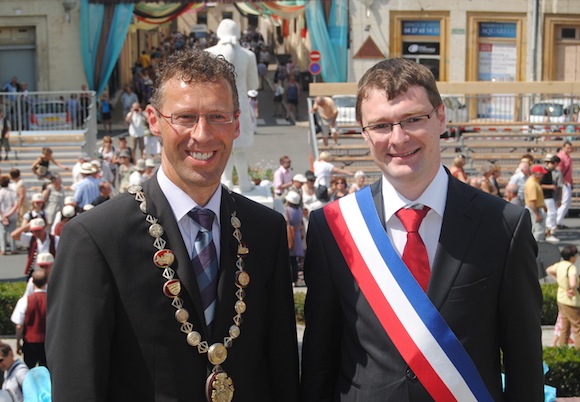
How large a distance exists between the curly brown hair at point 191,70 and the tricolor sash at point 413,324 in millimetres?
790

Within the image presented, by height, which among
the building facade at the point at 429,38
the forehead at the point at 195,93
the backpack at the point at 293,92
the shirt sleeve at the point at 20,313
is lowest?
the shirt sleeve at the point at 20,313

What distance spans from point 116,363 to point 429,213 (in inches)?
50.9

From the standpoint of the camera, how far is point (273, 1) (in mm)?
30078

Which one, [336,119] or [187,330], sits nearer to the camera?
[187,330]

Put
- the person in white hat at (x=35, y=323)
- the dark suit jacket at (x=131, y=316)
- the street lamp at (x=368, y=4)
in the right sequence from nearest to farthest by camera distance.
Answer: the dark suit jacket at (x=131, y=316), the person in white hat at (x=35, y=323), the street lamp at (x=368, y=4)

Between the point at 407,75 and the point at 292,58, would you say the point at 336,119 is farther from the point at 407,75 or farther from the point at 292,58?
the point at 292,58

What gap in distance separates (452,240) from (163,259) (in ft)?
3.54

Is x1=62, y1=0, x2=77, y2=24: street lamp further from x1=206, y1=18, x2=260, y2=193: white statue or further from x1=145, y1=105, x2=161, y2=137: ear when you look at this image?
x1=145, y1=105, x2=161, y2=137: ear

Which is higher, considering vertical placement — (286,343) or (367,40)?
(367,40)

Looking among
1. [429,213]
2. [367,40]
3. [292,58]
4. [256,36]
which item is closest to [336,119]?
[367,40]

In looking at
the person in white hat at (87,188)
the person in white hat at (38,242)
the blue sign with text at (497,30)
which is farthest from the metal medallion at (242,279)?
the blue sign with text at (497,30)

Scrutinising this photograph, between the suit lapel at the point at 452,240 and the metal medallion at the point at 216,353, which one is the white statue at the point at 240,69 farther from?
the metal medallion at the point at 216,353

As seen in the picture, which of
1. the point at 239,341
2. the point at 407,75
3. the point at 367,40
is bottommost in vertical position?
the point at 239,341

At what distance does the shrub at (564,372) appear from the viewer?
29.1ft
